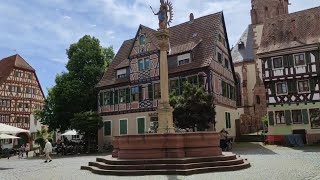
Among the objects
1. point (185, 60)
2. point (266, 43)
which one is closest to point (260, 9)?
point (266, 43)

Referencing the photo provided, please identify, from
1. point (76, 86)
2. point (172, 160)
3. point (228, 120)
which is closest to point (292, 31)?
point (228, 120)

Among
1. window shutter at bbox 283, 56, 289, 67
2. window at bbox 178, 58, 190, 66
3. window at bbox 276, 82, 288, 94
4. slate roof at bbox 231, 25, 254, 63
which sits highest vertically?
slate roof at bbox 231, 25, 254, 63

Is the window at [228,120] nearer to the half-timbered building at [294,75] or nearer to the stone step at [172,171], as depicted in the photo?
the half-timbered building at [294,75]

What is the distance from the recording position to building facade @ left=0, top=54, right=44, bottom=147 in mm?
53125

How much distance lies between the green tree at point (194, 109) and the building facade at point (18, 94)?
3301 cm

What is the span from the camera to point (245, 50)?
54.3 m

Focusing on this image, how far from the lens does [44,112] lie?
41.2m

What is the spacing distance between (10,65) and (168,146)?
46.0 metres

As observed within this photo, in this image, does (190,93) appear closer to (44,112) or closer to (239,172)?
(239,172)

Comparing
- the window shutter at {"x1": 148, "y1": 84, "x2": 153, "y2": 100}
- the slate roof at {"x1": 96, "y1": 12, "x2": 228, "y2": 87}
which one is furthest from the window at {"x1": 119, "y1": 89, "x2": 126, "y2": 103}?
the window shutter at {"x1": 148, "y1": 84, "x2": 153, "y2": 100}

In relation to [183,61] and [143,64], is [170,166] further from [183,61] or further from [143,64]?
[143,64]

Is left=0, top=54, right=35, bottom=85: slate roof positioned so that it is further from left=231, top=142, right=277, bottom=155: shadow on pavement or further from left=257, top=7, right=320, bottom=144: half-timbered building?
left=231, top=142, right=277, bottom=155: shadow on pavement

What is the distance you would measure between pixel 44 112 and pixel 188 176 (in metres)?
31.5

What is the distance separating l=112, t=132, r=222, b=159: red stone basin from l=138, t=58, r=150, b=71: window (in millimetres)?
20872
